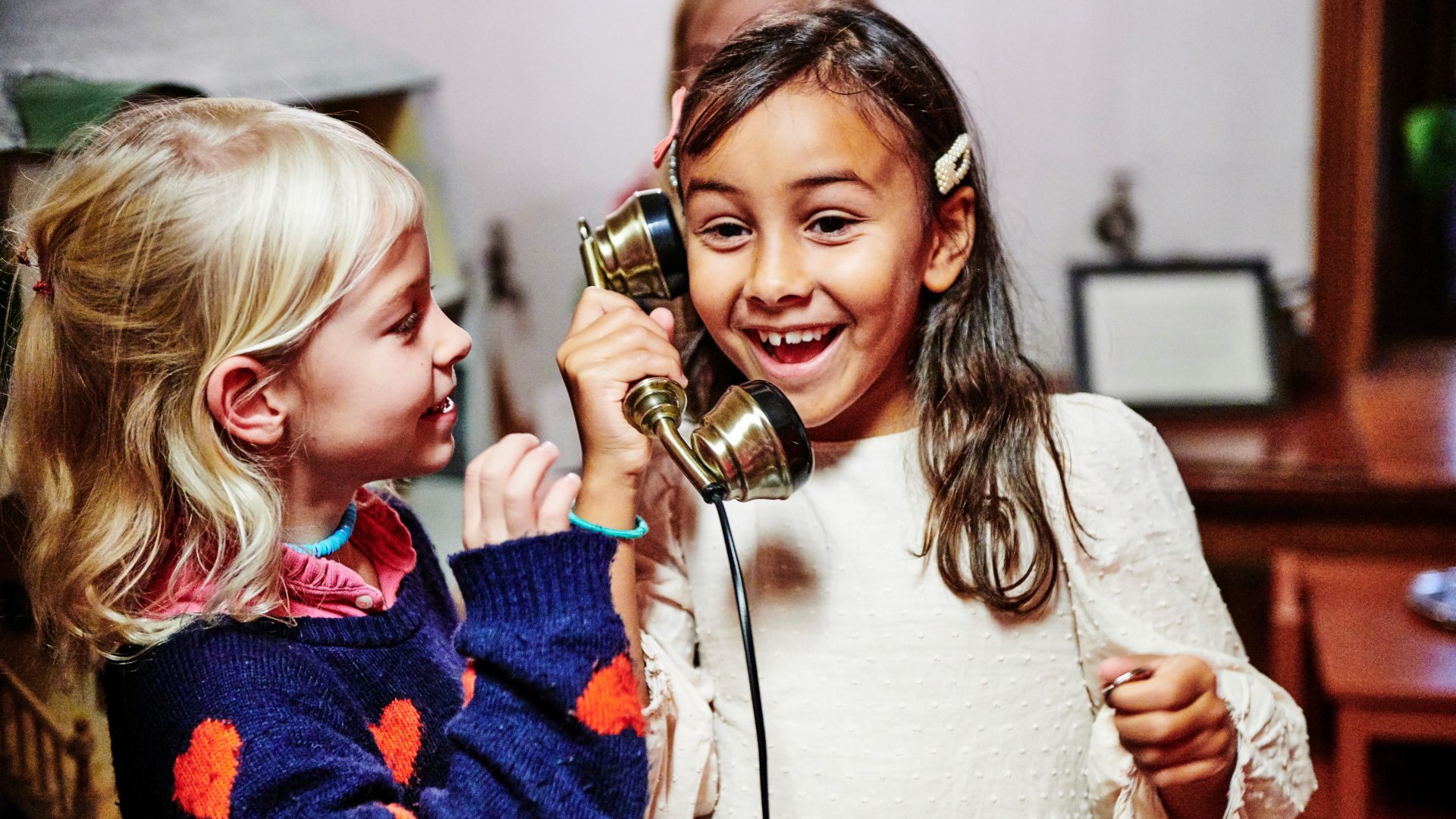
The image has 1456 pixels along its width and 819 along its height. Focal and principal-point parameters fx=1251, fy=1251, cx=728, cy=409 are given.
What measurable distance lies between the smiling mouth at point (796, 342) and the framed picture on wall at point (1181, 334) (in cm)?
144

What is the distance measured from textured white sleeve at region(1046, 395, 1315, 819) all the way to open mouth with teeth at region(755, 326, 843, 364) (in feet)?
0.66

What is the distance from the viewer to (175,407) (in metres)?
0.75

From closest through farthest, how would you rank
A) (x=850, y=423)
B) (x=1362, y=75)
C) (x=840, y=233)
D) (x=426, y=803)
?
(x=426, y=803) → (x=840, y=233) → (x=850, y=423) → (x=1362, y=75)

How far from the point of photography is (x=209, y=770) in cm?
69

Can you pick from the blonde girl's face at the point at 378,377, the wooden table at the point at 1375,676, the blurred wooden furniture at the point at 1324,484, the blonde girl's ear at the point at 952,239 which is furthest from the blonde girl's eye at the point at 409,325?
the blurred wooden furniture at the point at 1324,484

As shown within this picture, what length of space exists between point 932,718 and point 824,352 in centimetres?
27

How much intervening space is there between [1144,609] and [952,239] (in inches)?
11.8

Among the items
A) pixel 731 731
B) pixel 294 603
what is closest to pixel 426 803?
pixel 294 603

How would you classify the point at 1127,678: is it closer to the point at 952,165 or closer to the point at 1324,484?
the point at 952,165

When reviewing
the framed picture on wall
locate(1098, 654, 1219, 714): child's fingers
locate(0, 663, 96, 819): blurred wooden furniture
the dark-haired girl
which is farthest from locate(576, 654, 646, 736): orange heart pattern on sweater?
the framed picture on wall

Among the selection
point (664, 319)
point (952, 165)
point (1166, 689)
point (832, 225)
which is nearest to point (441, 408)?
point (664, 319)

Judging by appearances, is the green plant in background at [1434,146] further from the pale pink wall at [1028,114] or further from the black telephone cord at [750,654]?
the black telephone cord at [750,654]

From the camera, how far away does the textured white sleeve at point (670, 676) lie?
2.86 feet

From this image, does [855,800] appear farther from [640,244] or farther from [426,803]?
[640,244]
